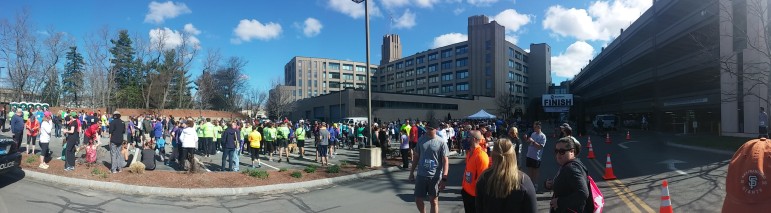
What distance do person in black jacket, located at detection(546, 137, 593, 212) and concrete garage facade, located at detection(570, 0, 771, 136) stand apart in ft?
47.3

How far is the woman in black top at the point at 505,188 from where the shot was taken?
9.47ft

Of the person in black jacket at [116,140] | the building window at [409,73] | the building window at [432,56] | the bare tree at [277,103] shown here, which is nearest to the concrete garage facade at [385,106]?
the bare tree at [277,103]

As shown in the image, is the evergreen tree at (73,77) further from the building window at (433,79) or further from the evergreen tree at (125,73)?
the building window at (433,79)

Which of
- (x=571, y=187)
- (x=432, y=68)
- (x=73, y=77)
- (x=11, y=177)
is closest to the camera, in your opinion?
(x=571, y=187)

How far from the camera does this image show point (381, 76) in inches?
4286

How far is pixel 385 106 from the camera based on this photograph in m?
60.7

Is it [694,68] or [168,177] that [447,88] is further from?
[168,177]

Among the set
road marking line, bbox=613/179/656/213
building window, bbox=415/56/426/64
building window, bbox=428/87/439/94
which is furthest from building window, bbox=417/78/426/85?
road marking line, bbox=613/179/656/213

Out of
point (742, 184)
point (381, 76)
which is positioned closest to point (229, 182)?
point (742, 184)

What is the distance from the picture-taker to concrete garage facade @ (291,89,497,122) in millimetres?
57125

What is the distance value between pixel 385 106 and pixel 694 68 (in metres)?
38.6

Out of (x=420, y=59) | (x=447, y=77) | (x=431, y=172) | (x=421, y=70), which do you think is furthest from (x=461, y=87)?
(x=431, y=172)

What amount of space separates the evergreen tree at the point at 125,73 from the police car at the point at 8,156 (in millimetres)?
58438

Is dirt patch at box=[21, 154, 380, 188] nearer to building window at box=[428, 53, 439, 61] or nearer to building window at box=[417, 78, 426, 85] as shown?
building window at box=[428, 53, 439, 61]
